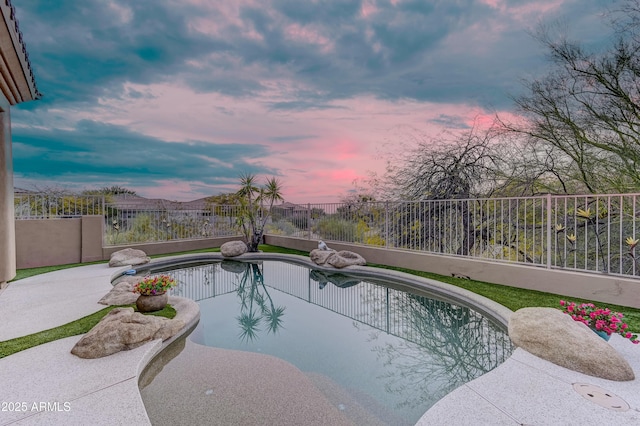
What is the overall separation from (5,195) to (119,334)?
16.4 feet

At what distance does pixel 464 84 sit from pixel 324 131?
15.3 feet

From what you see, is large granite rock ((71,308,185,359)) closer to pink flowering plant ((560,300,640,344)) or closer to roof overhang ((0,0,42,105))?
roof overhang ((0,0,42,105))

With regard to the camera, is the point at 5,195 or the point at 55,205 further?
the point at 55,205

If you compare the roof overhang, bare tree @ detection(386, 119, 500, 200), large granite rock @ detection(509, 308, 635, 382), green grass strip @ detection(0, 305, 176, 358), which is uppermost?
the roof overhang

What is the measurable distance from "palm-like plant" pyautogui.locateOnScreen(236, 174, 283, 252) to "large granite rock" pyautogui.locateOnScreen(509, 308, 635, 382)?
31.0ft

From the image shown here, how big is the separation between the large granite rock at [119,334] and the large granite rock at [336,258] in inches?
199

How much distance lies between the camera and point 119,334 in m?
3.05

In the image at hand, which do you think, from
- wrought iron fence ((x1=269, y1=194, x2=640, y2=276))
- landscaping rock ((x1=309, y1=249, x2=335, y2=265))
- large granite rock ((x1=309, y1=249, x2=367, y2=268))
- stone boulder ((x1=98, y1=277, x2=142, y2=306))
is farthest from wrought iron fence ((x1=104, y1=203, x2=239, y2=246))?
stone boulder ((x1=98, y1=277, x2=142, y2=306))

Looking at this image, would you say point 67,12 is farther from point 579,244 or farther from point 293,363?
point 579,244

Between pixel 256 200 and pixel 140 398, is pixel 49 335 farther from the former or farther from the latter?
pixel 256 200

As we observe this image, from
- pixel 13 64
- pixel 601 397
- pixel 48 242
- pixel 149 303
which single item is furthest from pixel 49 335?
pixel 48 242

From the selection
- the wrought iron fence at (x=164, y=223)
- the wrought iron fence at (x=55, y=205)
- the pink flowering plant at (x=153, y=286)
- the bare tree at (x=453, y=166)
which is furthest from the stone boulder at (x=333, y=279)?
the wrought iron fence at (x=55, y=205)

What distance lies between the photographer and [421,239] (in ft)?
24.9

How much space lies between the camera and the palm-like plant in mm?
11555
